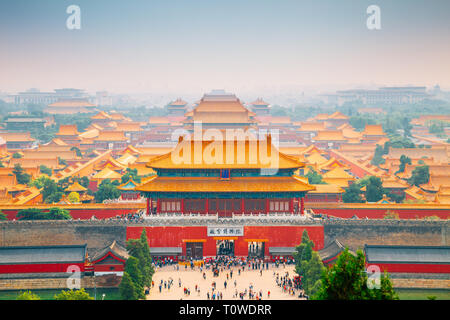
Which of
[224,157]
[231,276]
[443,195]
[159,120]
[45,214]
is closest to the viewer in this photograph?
[231,276]

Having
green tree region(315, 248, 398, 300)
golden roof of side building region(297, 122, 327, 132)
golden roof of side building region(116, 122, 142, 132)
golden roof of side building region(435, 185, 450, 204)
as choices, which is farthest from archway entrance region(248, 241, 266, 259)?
golden roof of side building region(116, 122, 142, 132)

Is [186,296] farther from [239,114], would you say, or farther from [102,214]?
[239,114]

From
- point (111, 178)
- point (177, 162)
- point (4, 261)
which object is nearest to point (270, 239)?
point (177, 162)

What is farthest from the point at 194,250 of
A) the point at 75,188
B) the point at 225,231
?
the point at 75,188

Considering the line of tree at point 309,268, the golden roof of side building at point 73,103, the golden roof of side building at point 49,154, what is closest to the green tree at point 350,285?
the line of tree at point 309,268

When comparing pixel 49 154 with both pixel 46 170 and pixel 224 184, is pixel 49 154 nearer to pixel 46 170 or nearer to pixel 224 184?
pixel 46 170

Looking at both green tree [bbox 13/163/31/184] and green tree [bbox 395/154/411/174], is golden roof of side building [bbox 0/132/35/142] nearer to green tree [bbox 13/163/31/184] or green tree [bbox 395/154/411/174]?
green tree [bbox 13/163/31/184]
